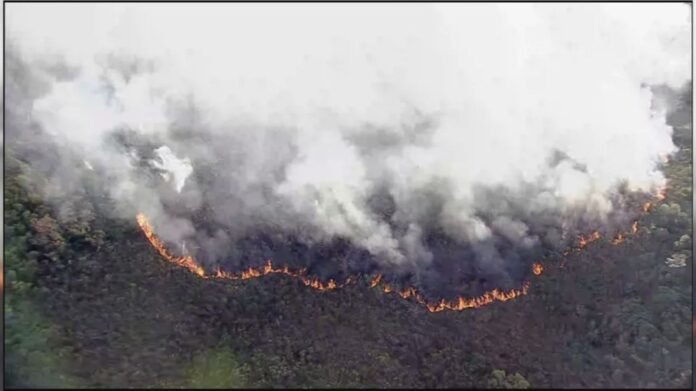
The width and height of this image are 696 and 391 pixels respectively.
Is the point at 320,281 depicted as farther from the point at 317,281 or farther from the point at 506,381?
the point at 506,381

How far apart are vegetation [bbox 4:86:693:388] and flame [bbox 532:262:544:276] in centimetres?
19

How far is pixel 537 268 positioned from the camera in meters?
22.4

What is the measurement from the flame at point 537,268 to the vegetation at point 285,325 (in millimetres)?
189

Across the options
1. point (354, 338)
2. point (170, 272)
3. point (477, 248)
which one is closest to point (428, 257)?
point (477, 248)

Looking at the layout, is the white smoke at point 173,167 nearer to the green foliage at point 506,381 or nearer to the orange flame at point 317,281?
the orange flame at point 317,281

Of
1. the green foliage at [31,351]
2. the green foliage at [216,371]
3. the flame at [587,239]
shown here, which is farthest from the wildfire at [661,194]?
the green foliage at [31,351]

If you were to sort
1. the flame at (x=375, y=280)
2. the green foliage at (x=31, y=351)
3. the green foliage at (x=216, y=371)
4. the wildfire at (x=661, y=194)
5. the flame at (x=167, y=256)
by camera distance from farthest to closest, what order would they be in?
the wildfire at (x=661, y=194) < the flame at (x=375, y=280) < the flame at (x=167, y=256) < the green foliage at (x=216, y=371) < the green foliage at (x=31, y=351)

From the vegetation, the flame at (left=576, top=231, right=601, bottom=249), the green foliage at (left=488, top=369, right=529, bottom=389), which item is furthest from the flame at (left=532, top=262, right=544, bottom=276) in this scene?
the green foliage at (left=488, top=369, right=529, bottom=389)

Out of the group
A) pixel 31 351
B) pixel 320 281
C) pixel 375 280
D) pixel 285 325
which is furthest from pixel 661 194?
pixel 31 351

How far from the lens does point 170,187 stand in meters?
22.5

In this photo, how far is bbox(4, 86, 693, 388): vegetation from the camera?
1894cm

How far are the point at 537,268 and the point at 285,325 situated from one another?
6591mm

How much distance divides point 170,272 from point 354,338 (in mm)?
4607

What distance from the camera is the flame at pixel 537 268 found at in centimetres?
2227
